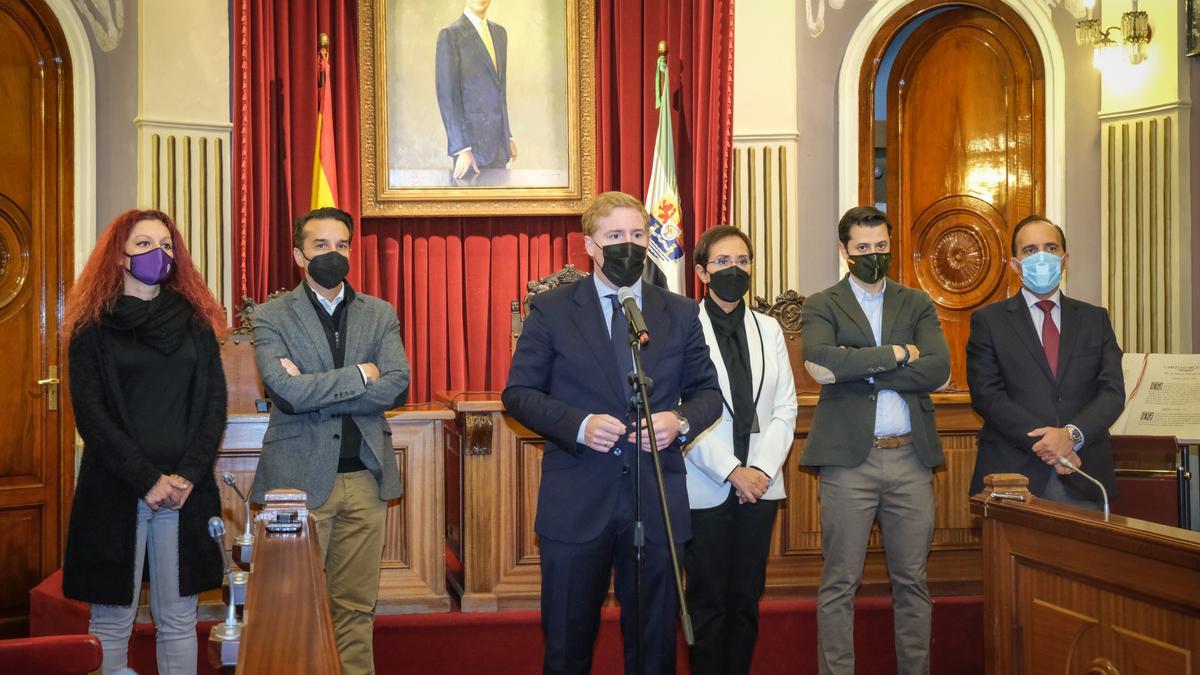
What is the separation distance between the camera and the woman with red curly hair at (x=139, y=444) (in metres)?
3.03

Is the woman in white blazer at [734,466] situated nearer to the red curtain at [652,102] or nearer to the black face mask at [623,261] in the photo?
the black face mask at [623,261]

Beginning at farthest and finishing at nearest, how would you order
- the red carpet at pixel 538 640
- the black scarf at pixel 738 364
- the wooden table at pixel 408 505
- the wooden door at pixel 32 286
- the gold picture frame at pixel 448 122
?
the gold picture frame at pixel 448 122 < the wooden door at pixel 32 286 < the wooden table at pixel 408 505 < the red carpet at pixel 538 640 < the black scarf at pixel 738 364

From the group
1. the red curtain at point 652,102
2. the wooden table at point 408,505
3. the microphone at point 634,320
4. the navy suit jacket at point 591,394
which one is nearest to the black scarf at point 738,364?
the navy suit jacket at point 591,394

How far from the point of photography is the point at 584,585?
2645 mm

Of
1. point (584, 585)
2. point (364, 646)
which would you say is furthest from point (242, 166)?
point (584, 585)

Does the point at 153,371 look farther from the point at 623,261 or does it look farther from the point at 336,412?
the point at 623,261

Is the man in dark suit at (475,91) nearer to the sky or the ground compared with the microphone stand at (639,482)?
nearer to the sky

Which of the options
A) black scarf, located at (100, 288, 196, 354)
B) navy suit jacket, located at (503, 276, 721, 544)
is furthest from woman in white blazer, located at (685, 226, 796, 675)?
black scarf, located at (100, 288, 196, 354)

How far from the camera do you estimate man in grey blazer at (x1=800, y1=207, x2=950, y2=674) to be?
3.46 metres

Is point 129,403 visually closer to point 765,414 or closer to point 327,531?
point 327,531

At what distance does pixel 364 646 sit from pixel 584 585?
40.2 inches

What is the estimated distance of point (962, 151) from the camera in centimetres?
636

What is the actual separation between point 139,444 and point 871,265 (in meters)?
2.28

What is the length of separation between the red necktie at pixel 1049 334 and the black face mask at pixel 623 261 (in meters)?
1.64
